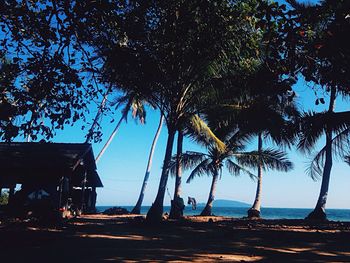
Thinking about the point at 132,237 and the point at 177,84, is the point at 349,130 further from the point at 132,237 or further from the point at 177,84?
the point at 132,237

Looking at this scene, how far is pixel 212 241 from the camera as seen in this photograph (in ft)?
30.1

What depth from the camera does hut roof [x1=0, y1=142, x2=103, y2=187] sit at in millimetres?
15273

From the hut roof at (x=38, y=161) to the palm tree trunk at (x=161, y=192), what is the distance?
13.1ft

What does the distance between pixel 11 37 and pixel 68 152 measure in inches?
382

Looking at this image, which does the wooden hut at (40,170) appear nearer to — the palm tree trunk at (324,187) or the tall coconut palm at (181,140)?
the tall coconut palm at (181,140)

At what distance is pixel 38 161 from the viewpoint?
50.9 ft

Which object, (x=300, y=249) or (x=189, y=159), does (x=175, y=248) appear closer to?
(x=300, y=249)

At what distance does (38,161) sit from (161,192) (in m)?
5.87

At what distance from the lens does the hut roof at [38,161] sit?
15273 millimetres

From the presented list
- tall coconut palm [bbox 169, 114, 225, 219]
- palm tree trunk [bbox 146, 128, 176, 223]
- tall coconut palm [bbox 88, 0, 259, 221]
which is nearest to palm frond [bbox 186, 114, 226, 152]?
tall coconut palm [bbox 169, 114, 225, 219]

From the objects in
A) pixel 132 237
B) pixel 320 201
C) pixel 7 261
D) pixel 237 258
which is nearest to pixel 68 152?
pixel 132 237

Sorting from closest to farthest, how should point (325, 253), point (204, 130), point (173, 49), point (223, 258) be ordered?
point (223, 258) → point (325, 253) → point (173, 49) → point (204, 130)

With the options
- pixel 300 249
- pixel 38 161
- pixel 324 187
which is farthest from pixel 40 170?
pixel 324 187

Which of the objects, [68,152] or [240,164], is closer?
[68,152]
